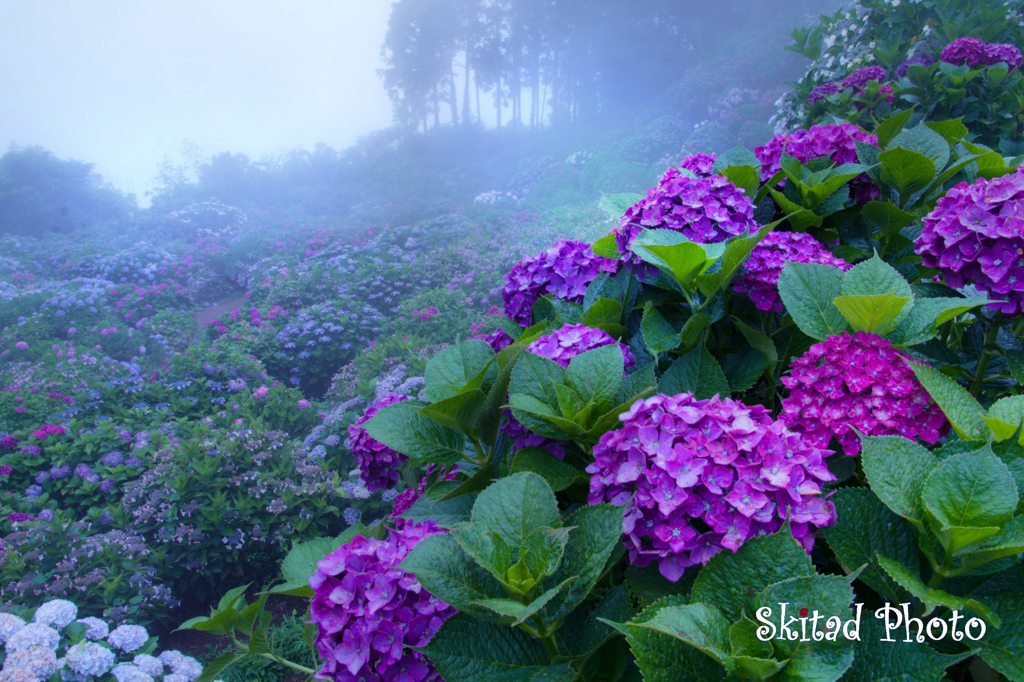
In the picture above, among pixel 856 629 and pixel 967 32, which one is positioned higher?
pixel 967 32

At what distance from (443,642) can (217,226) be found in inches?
211

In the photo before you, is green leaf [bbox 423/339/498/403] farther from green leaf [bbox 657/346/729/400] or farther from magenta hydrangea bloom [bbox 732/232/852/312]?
magenta hydrangea bloom [bbox 732/232/852/312]

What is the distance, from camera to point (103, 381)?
134 inches

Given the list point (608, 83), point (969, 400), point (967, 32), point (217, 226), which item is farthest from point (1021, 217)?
point (608, 83)

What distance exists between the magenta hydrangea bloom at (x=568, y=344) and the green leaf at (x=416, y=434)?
0.51ft

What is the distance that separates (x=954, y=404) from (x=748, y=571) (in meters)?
0.30

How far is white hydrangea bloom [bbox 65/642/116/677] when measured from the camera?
180 cm

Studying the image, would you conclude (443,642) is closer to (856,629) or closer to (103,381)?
(856,629)

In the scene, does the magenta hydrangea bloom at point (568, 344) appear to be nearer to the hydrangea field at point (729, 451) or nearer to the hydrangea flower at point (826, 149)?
the hydrangea field at point (729, 451)

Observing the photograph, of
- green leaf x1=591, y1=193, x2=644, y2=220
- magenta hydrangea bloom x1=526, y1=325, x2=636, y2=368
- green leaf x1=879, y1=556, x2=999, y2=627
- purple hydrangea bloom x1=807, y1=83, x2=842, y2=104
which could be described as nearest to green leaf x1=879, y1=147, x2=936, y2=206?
green leaf x1=591, y1=193, x2=644, y2=220

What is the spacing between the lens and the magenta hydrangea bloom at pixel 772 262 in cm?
75

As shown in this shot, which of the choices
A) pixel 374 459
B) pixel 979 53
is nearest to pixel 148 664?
pixel 374 459

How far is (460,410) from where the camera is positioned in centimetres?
63

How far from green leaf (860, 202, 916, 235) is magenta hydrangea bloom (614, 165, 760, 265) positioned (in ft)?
0.63
